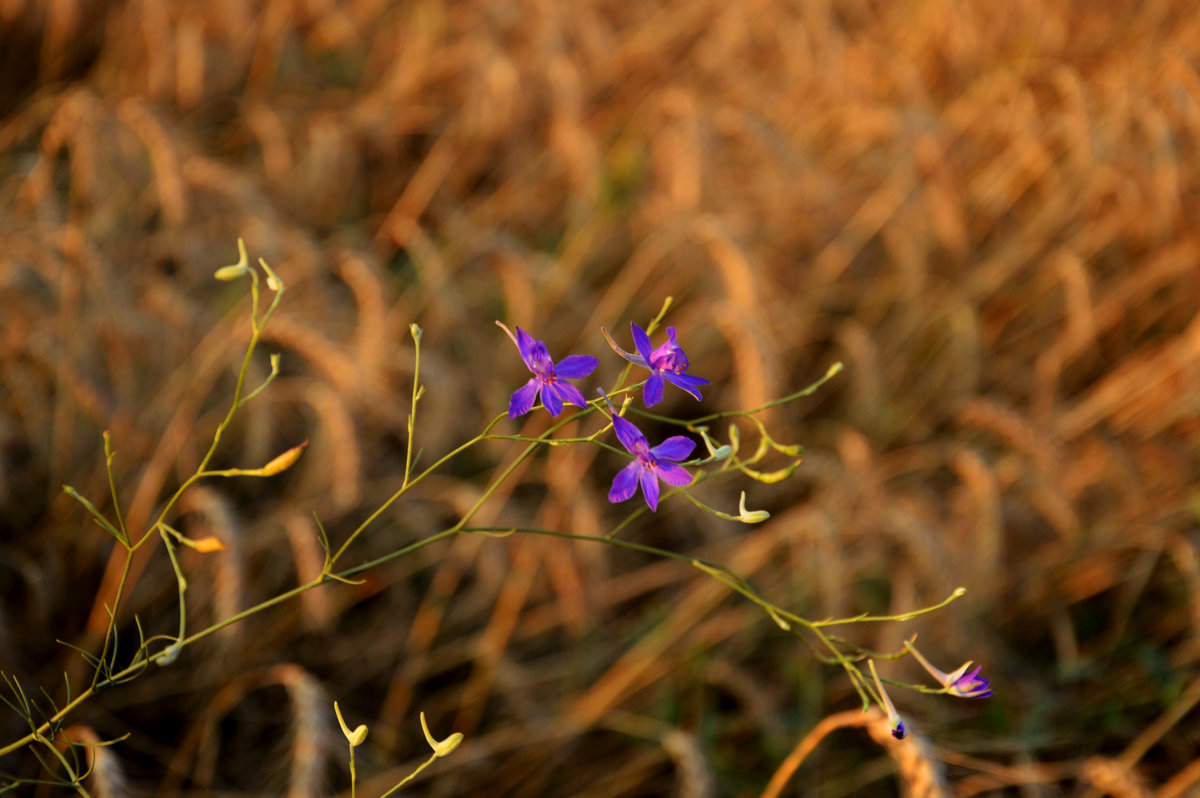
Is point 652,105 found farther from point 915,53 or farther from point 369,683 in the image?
point 369,683

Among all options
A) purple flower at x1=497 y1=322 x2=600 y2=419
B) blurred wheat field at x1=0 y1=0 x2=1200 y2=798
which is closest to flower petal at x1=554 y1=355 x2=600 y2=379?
purple flower at x1=497 y1=322 x2=600 y2=419

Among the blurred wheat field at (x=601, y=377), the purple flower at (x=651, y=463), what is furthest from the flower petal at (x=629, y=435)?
the blurred wheat field at (x=601, y=377)

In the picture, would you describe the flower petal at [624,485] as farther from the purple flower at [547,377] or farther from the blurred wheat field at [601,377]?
the blurred wheat field at [601,377]

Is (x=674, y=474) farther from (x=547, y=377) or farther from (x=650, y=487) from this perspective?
(x=547, y=377)

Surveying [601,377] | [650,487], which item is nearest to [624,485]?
[650,487]

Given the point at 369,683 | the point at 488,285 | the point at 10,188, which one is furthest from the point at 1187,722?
the point at 10,188

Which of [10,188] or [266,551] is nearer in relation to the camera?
[266,551]
